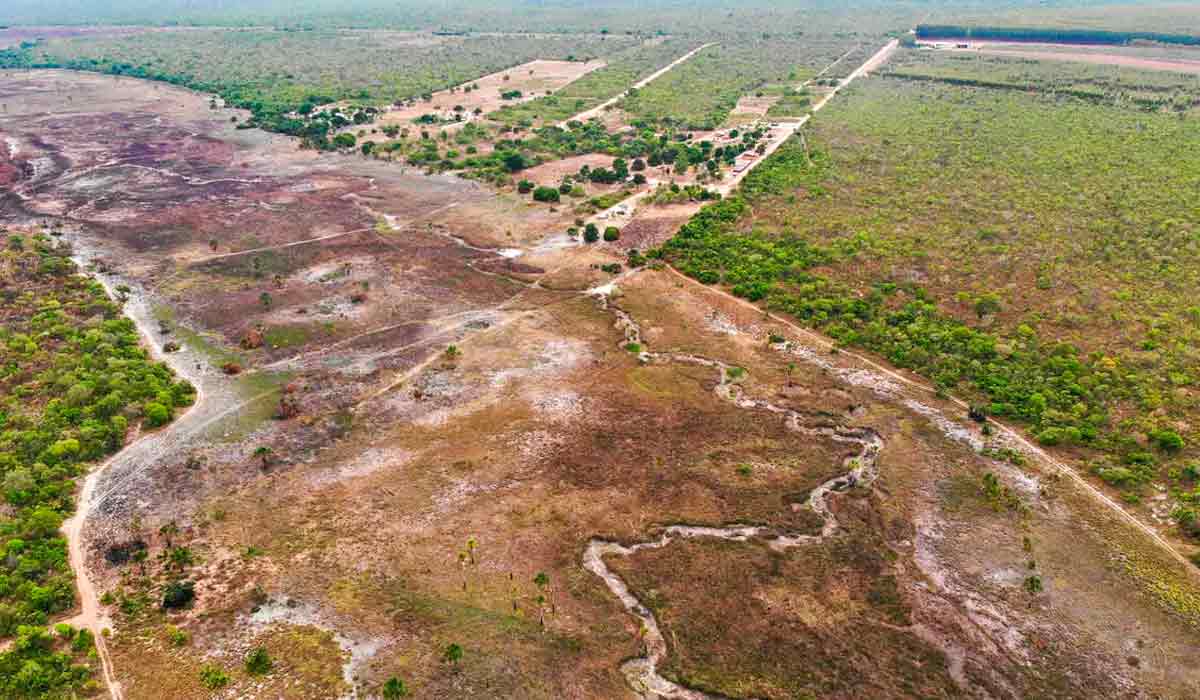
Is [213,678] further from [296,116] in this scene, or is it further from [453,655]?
[296,116]

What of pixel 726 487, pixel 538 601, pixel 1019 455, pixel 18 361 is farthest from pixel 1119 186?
Result: pixel 18 361

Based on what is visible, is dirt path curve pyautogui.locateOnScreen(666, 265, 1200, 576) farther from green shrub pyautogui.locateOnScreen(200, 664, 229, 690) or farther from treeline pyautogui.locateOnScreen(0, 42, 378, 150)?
treeline pyautogui.locateOnScreen(0, 42, 378, 150)

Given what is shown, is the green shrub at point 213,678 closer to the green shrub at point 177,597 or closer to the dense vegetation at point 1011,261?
the green shrub at point 177,597

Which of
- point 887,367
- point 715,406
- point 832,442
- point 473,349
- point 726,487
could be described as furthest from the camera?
point 473,349

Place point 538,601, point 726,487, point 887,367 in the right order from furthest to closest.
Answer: point 887,367 < point 726,487 < point 538,601

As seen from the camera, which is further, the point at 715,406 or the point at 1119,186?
the point at 1119,186

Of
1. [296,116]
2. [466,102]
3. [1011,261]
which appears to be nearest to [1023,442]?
[1011,261]

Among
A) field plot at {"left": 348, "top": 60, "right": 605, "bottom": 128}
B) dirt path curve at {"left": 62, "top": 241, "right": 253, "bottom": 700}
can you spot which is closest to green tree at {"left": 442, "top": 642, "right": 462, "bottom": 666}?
dirt path curve at {"left": 62, "top": 241, "right": 253, "bottom": 700}

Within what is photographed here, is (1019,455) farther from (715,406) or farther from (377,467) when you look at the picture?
(377,467)
